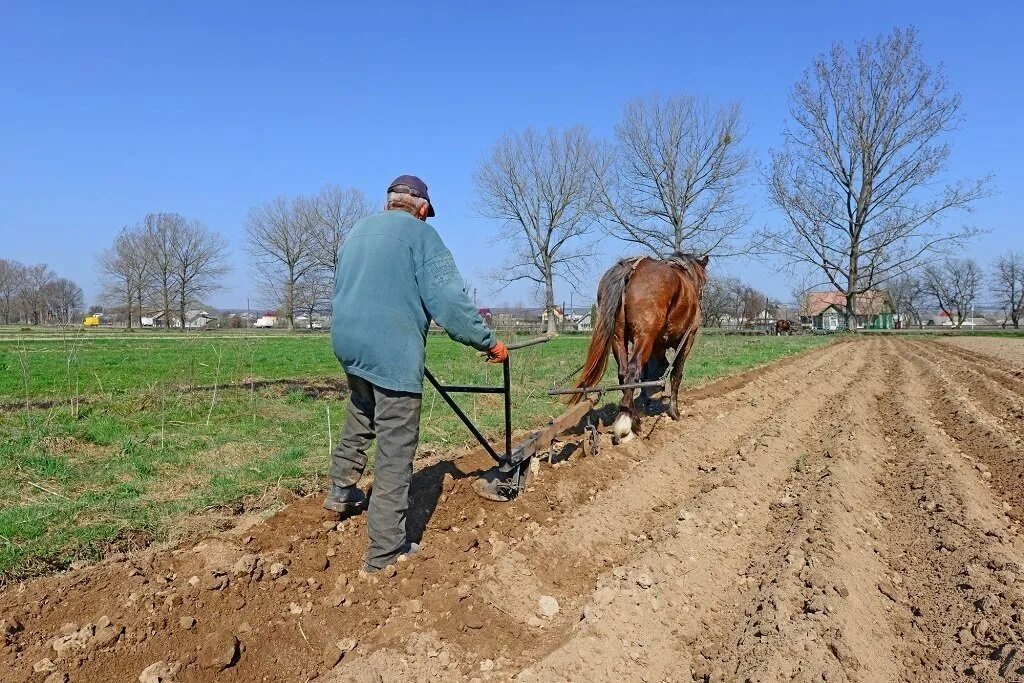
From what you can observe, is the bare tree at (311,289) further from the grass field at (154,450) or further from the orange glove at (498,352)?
the orange glove at (498,352)

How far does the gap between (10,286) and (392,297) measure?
99204 millimetres

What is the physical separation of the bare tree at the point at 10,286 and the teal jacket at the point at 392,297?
307ft

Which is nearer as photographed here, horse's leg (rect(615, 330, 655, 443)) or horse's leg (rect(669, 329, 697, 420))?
horse's leg (rect(615, 330, 655, 443))

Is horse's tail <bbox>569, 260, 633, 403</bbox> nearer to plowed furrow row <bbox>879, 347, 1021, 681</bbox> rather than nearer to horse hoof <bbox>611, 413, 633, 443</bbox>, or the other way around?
horse hoof <bbox>611, 413, 633, 443</bbox>

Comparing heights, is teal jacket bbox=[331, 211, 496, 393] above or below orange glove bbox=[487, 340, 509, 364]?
above

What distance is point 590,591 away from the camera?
3.45 meters

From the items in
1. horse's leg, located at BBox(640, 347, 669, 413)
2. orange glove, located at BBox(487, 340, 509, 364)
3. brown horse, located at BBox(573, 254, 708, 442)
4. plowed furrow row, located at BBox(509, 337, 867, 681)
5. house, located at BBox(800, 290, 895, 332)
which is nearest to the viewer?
plowed furrow row, located at BBox(509, 337, 867, 681)

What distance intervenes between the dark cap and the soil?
1950 mm

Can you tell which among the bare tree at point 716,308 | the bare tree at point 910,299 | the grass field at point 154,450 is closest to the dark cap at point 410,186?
the grass field at point 154,450

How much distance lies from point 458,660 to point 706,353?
18.9 m

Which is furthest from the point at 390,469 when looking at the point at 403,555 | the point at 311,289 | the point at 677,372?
the point at 311,289

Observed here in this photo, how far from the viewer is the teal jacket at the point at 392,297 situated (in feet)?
11.1

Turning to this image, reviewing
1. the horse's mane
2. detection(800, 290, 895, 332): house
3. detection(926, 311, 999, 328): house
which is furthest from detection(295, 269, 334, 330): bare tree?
detection(926, 311, 999, 328): house

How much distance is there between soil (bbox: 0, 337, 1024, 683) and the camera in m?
2.70
